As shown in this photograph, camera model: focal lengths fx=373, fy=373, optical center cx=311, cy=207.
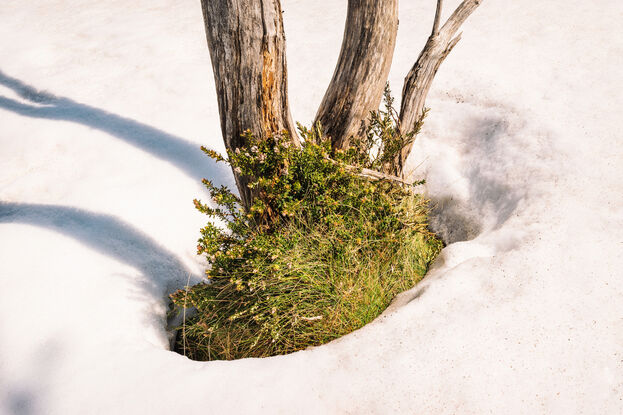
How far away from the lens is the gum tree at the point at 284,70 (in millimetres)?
2145

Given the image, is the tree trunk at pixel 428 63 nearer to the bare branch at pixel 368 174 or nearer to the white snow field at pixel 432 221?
the bare branch at pixel 368 174

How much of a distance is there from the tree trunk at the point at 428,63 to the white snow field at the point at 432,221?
36.3 inches

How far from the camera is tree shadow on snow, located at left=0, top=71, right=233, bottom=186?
425 cm

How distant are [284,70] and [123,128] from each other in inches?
127

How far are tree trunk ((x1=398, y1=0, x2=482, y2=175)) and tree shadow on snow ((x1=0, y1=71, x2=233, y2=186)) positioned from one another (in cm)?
200

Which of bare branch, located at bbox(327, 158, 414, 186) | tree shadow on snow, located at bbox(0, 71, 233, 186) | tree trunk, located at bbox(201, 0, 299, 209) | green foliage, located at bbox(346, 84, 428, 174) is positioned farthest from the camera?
tree shadow on snow, located at bbox(0, 71, 233, 186)

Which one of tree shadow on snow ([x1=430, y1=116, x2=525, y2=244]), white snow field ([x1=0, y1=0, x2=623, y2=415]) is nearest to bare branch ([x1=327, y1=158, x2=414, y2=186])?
white snow field ([x1=0, y1=0, x2=623, y2=415])

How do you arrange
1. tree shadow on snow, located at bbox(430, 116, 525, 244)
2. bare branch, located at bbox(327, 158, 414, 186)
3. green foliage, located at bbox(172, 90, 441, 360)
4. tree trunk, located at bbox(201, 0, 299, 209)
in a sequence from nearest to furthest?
1. tree trunk, located at bbox(201, 0, 299, 209)
2. green foliage, located at bbox(172, 90, 441, 360)
3. bare branch, located at bbox(327, 158, 414, 186)
4. tree shadow on snow, located at bbox(430, 116, 525, 244)

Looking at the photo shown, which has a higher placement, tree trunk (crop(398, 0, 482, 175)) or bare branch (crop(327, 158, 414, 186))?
tree trunk (crop(398, 0, 482, 175))

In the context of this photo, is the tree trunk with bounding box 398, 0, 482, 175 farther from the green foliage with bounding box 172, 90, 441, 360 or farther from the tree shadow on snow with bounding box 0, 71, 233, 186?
the tree shadow on snow with bounding box 0, 71, 233, 186

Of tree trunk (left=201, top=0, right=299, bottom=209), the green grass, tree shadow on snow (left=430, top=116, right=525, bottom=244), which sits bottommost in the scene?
the green grass

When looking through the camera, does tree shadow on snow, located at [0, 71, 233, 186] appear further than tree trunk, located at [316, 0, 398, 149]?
Yes

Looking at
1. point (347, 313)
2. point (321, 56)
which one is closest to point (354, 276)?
point (347, 313)

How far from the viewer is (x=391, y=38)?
279cm
